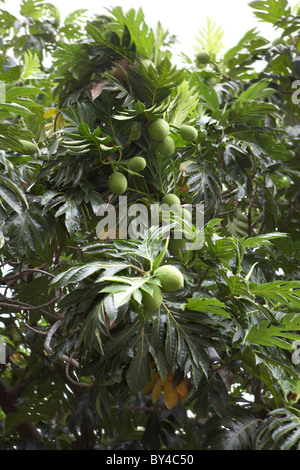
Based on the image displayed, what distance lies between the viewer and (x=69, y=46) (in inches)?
75.5

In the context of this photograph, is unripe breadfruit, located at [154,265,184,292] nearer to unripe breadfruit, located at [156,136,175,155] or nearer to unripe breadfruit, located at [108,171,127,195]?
unripe breadfruit, located at [108,171,127,195]

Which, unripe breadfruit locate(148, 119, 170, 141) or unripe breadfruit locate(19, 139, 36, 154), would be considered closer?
unripe breadfruit locate(148, 119, 170, 141)

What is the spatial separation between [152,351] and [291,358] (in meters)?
0.55

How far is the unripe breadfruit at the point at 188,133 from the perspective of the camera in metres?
1.76

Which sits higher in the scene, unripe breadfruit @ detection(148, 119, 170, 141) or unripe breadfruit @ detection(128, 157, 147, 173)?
unripe breadfruit @ detection(148, 119, 170, 141)

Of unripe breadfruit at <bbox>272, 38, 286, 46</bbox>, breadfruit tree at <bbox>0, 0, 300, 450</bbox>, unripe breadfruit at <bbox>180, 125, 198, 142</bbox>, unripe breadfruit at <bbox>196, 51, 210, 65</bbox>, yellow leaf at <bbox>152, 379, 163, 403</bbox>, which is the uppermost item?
unripe breadfruit at <bbox>272, 38, 286, 46</bbox>

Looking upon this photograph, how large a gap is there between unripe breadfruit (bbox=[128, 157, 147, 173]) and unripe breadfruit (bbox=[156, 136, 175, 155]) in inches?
3.3

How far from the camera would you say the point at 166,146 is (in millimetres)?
1739

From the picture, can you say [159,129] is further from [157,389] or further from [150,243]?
[157,389]

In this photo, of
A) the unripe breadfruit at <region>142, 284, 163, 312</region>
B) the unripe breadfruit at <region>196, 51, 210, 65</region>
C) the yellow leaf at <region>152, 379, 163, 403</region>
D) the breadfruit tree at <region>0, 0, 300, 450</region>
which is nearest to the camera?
the unripe breadfruit at <region>142, 284, 163, 312</region>

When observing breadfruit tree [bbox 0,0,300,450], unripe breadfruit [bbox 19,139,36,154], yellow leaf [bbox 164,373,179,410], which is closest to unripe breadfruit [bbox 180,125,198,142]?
breadfruit tree [bbox 0,0,300,450]

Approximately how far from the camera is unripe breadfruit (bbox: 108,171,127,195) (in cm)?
167

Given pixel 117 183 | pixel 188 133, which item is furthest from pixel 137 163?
pixel 188 133

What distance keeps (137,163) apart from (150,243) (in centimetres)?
30
